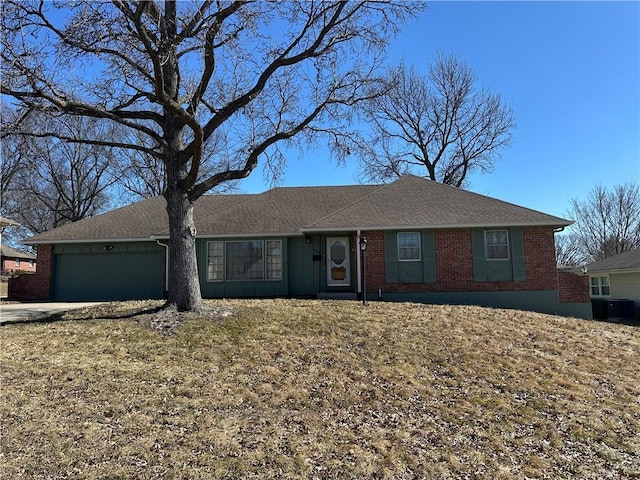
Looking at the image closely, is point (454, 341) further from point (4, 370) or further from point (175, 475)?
point (4, 370)

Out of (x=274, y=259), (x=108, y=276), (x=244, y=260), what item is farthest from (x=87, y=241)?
(x=274, y=259)

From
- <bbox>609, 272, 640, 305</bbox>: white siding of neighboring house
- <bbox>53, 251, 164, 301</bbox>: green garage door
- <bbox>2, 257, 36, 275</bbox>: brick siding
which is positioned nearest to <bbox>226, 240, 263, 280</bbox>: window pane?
<bbox>53, 251, 164, 301</bbox>: green garage door

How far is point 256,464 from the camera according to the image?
443 cm

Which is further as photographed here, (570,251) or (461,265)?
(570,251)

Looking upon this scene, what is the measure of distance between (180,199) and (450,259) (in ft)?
29.0

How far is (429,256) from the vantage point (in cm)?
1483

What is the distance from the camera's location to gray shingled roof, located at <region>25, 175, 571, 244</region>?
14844mm

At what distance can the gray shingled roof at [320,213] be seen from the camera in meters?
14.8

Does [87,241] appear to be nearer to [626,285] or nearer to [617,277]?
[626,285]

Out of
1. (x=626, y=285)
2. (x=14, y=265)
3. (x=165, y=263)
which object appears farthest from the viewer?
(x=14, y=265)

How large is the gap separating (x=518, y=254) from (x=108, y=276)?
14684 millimetres

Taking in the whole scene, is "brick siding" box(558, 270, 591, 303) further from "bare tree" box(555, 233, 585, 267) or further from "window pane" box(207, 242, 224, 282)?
"bare tree" box(555, 233, 585, 267)

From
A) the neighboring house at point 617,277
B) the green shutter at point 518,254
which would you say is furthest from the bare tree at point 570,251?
the green shutter at point 518,254

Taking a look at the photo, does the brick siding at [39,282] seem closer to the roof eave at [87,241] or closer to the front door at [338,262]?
the roof eave at [87,241]
